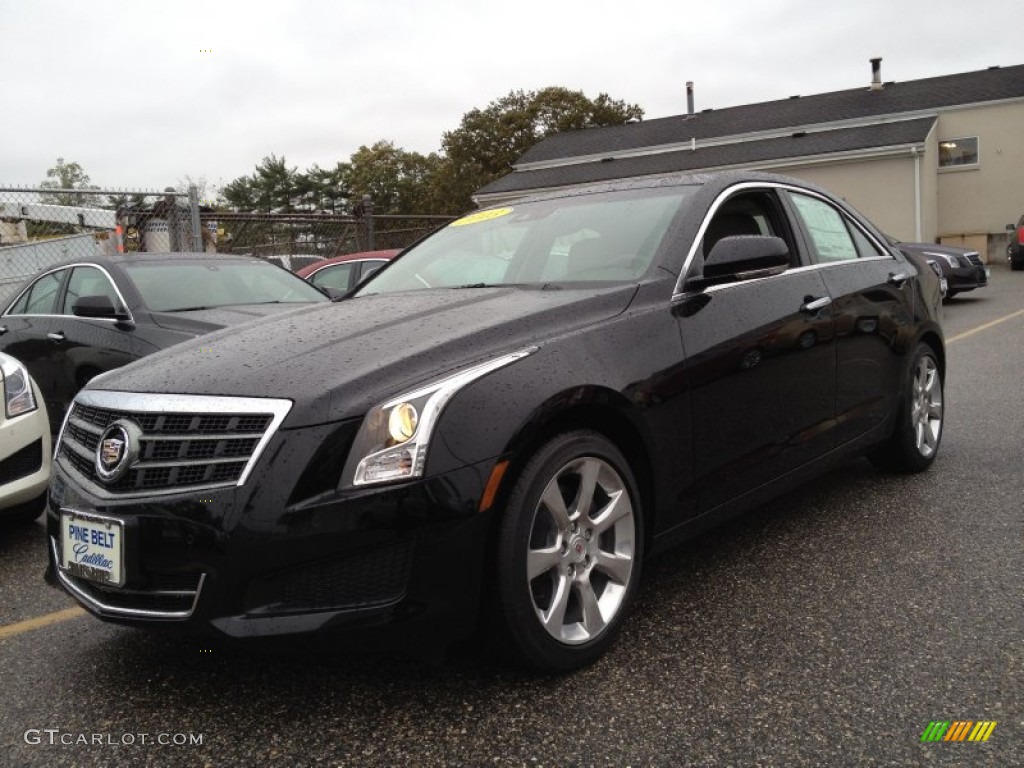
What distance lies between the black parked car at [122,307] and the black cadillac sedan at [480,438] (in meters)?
2.89

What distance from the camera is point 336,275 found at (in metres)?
10.5

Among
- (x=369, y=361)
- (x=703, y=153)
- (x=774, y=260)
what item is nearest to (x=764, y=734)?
(x=369, y=361)

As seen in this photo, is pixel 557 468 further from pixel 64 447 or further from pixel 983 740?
pixel 64 447

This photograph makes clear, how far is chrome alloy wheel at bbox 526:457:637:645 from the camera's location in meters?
2.56

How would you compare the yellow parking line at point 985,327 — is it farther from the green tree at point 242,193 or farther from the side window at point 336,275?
the green tree at point 242,193

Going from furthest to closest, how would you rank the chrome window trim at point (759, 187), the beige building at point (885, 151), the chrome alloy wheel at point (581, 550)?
the beige building at point (885, 151) → the chrome window trim at point (759, 187) → the chrome alloy wheel at point (581, 550)

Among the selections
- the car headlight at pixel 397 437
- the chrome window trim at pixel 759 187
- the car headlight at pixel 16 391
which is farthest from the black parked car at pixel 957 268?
the car headlight at pixel 397 437

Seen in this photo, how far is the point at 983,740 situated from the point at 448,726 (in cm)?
136

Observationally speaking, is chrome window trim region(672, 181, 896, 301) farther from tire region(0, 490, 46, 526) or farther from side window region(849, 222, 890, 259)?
tire region(0, 490, 46, 526)

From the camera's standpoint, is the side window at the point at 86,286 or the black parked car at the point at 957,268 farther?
the black parked car at the point at 957,268

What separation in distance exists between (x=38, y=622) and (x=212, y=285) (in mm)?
3757

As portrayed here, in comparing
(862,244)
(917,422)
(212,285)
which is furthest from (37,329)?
(917,422)

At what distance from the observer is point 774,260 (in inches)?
129

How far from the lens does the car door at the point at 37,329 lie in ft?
22.1
